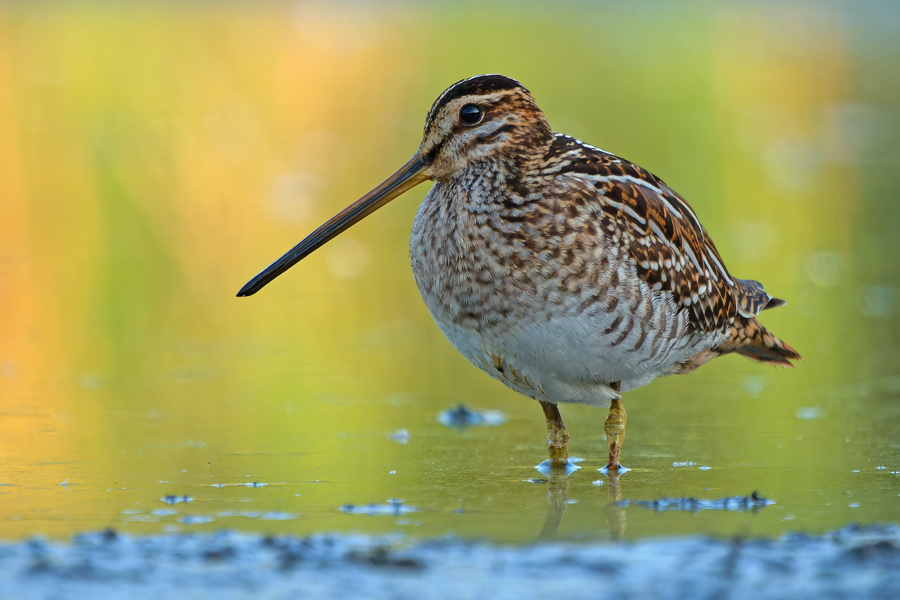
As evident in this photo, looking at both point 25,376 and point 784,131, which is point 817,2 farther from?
point 25,376

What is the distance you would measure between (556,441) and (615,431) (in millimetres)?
253

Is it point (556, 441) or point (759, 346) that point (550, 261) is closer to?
point (556, 441)

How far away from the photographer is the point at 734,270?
29.8ft

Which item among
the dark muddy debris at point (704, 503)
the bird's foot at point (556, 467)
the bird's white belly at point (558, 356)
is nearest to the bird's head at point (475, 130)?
the bird's white belly at point (558, 356)

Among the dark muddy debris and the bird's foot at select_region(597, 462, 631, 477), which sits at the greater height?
the bird's foot at select_region(597, 462, 631, 477)

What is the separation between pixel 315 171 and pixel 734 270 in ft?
17.9

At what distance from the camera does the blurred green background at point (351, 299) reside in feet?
15.8

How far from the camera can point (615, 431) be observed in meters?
5.27

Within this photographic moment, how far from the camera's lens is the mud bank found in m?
3.39

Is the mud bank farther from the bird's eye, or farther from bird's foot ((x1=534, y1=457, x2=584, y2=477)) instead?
the bird's eye

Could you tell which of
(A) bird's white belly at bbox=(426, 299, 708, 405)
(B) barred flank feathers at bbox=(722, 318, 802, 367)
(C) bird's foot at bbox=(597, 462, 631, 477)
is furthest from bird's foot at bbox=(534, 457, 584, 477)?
(B) barred flank feathers at bbox=(722, 318, 802, 367)

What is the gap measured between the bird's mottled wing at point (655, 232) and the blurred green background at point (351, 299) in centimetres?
60

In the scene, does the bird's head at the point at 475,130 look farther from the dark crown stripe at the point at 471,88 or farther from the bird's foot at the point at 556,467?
the bird's foot at the point at 556,467

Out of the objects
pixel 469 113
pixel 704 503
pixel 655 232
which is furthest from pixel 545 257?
pixel 704 503
